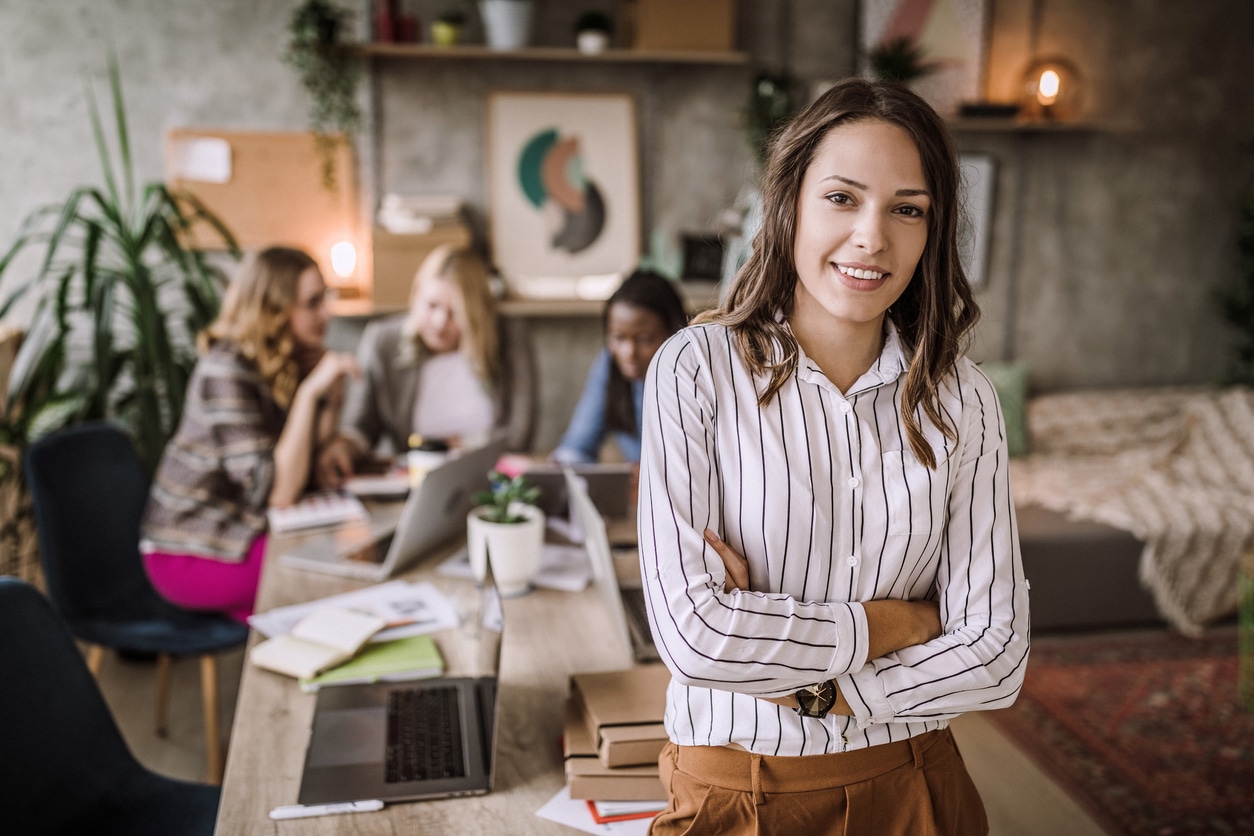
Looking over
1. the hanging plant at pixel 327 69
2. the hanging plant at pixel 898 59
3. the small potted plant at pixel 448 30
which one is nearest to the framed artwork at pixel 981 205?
the hanging plant at pixel 898 59

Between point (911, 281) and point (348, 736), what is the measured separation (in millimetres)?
1025

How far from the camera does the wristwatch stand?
1.09 metres

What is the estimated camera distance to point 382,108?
13.8ft

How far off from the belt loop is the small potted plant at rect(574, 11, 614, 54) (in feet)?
11.7

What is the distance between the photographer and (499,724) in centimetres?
146

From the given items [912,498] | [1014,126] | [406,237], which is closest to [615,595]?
[912,498]

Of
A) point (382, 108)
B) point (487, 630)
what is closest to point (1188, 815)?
point (487, 630)

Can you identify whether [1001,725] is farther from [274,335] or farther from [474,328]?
[274,335]

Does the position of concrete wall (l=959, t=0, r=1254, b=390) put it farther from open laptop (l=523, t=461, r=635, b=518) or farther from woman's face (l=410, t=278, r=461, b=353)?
open laptop (l=523, t=461, r=635, b=518)

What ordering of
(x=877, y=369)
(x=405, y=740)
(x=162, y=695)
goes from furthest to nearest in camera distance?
1. (x=162, y=695)
2. (x=405, y=740)
3. (x=877, y=369)

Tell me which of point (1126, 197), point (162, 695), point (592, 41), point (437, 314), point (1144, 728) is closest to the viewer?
point (162, 695)

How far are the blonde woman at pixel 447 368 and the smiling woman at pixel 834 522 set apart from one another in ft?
7.11

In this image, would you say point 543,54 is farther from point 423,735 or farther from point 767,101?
point 423,735

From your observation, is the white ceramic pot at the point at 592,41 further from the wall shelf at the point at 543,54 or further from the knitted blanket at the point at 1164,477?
the knitted blanket at the point at 1164,477
